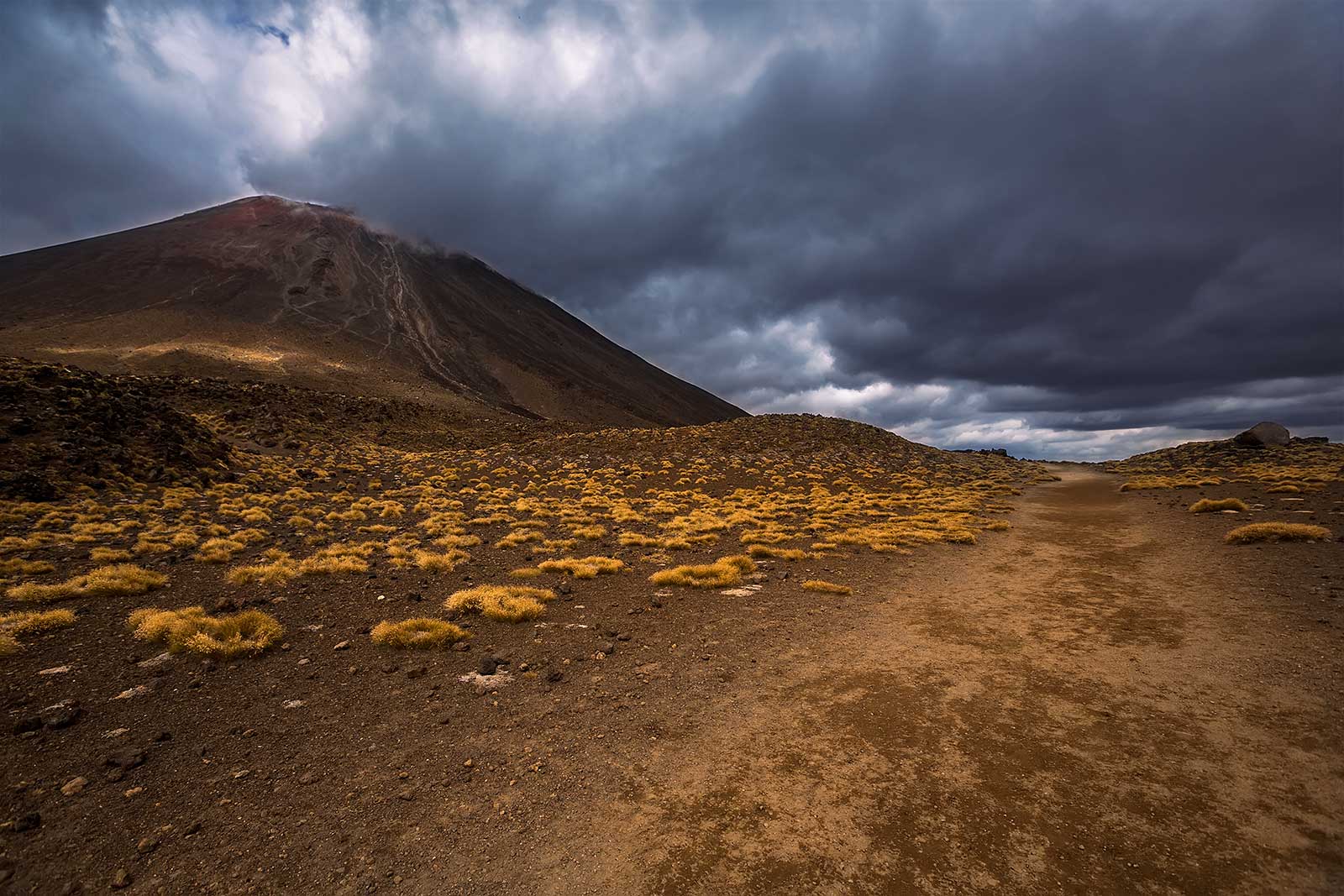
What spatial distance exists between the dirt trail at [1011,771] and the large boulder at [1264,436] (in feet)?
208

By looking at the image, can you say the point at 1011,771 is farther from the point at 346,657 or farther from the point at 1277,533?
the point at 1277,533

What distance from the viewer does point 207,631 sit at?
27.9ft

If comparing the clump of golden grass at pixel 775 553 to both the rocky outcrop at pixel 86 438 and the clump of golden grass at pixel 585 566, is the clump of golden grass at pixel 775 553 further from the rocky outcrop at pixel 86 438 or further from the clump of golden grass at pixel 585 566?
the rocky outcrop at pixel 86 438

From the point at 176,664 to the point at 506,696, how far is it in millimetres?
5141

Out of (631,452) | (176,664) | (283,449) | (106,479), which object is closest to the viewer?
(176,664)

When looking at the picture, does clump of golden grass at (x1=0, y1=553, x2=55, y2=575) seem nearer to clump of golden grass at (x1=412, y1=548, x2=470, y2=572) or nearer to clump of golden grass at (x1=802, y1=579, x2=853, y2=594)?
clump of golden grass at (x1=412, y1=548, x2=470, y2=572)

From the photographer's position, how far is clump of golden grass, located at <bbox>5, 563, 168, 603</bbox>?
9859mm

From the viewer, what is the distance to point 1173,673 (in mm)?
7312

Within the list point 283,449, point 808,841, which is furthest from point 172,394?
point 808,841

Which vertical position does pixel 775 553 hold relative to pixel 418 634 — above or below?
above

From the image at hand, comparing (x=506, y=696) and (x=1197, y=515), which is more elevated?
(x=1197, y=515)

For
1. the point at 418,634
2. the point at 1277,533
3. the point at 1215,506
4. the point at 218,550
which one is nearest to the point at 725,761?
the point at 418,634

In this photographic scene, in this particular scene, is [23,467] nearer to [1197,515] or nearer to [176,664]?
[176,664]

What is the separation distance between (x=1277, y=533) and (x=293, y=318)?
482 feet
